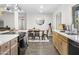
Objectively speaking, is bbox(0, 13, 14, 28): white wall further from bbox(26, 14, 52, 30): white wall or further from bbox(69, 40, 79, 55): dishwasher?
bbox(69, 40, 79, 55): dishwasher

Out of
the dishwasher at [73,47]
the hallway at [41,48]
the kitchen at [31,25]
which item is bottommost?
the hallway at [41,48]

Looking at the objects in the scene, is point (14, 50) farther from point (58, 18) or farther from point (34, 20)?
point (58, 18)

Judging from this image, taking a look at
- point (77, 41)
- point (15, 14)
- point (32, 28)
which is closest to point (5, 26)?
point (15, 14)

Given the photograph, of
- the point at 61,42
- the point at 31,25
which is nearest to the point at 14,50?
the point at 31,25

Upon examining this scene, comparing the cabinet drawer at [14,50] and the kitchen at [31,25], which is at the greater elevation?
the kitchen at [31,25]

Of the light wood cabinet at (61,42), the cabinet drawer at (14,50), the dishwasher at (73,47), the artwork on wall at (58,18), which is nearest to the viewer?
the dishwasher at (73,47)

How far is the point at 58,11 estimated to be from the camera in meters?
2.04

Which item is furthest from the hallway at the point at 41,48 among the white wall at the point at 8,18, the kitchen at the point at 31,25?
the white wall at the point at 8,18

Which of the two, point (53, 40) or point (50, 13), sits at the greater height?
point (50, 13)

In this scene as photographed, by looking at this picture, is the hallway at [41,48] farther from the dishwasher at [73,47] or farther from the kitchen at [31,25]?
the dishwasher at [73,47]

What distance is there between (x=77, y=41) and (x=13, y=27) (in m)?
0.92

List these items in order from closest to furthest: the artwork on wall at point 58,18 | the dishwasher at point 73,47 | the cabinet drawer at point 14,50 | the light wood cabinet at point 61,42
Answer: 1. the dishwasher at point 73,47
2. the cabinet drawer at point 14,50
3. the light wood cabinet at point 61,42
4. the artwork on wall at point 58,18

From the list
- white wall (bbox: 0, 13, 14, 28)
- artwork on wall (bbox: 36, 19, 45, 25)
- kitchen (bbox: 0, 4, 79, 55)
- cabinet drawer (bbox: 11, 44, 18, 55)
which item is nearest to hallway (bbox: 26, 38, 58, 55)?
kitchen (bbox: 0, 4, 79, 55)

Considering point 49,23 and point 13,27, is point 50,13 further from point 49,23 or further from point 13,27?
point 13,27
